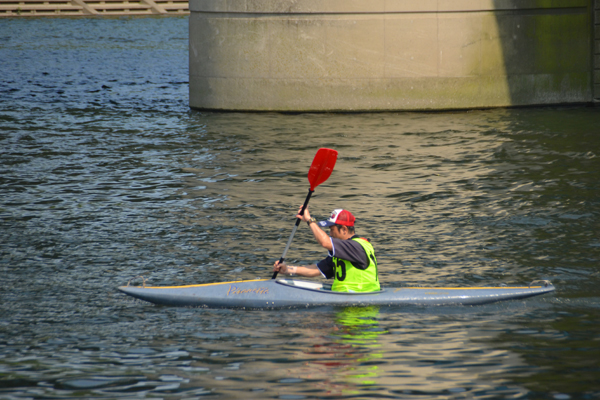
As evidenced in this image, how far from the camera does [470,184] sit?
12.1m

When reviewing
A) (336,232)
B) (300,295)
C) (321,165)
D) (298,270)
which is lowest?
(300,295)

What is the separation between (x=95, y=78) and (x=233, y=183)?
47.8 ft

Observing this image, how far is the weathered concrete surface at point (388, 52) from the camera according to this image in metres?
17.6

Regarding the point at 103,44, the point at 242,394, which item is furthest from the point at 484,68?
the point at 103,44

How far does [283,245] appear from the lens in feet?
30.5

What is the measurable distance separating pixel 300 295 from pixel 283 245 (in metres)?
2.04

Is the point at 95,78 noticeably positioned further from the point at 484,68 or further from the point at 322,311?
the point at 322,311

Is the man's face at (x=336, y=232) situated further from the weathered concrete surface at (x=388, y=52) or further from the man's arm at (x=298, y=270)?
the weathered concrete surface at (x=388, y=52)

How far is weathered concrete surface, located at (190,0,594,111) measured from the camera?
17562mm

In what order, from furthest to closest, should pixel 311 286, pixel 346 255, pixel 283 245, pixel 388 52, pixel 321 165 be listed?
pixel 388 52 < pixel 283 245 < pixel 321 165 < pixel 311 286 < pixel 346 255

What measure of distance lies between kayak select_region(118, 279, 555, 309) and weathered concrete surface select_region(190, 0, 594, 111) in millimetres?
10966

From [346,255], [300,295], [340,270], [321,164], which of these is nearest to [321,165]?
A: [321,164]

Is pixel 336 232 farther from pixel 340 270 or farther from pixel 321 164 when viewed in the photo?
pixel 321 164

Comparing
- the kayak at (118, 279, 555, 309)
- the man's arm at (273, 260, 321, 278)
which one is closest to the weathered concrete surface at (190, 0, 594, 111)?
the man's arm at (273, 260, 321, 278)
